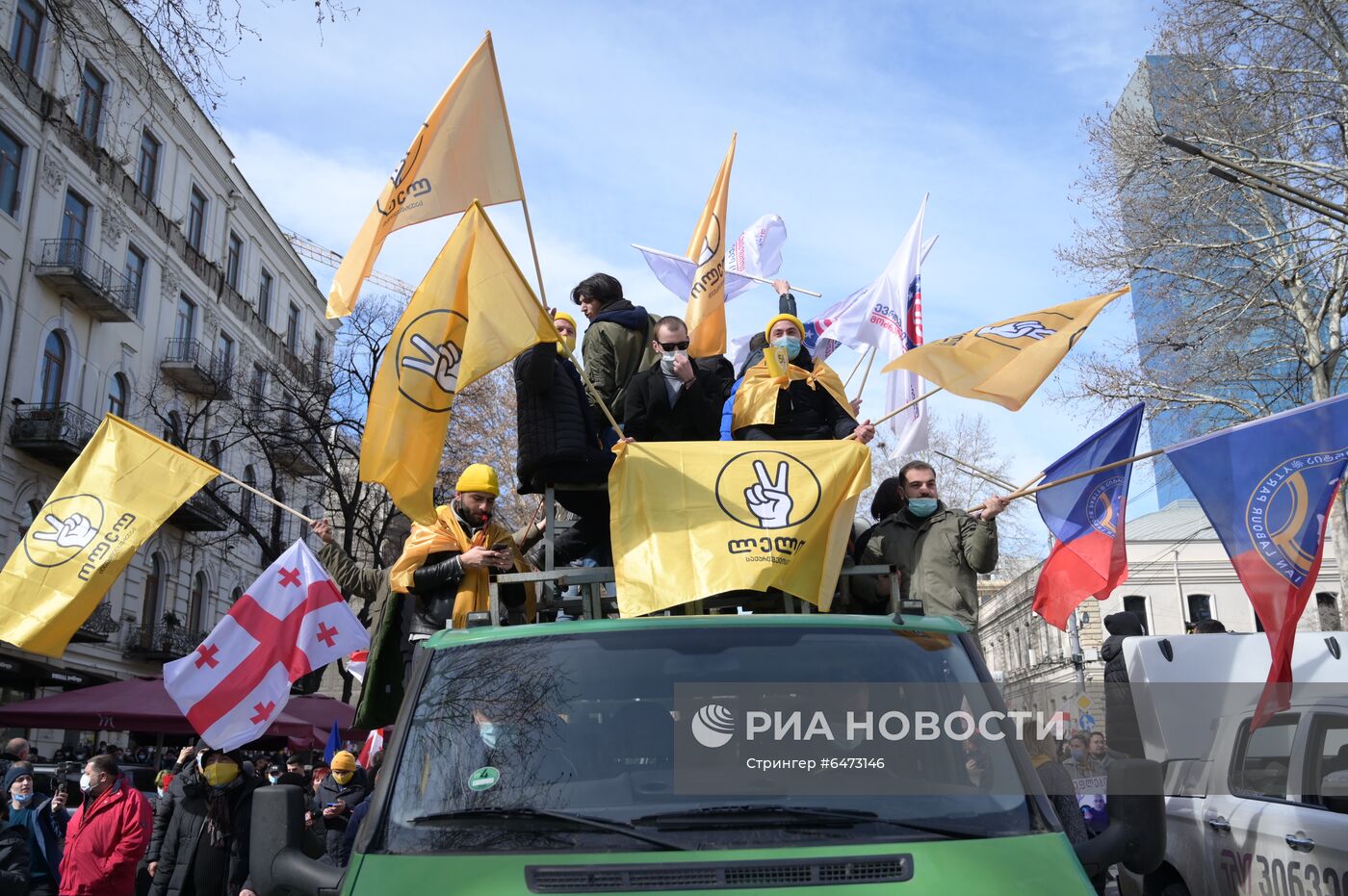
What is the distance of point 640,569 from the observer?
468 centimetres

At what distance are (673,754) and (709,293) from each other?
6213mm

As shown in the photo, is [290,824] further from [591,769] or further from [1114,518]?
[1114,518]

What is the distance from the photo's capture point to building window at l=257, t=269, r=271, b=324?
44.8m

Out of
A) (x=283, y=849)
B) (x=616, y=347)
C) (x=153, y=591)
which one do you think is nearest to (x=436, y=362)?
(x=616, y=347)

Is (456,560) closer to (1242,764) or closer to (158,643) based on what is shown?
(1242,764)

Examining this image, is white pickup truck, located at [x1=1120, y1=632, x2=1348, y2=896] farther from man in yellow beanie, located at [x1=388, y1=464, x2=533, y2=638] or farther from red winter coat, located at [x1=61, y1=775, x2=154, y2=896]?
red winter coat, located at [x1=61, y1=775, x2=154, y2=896]

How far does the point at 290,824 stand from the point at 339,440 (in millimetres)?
28308

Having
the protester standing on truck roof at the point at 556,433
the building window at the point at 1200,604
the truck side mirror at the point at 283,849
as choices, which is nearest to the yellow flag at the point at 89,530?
the protester standing on truck roof at the point at 556,433

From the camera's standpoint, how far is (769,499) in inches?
192

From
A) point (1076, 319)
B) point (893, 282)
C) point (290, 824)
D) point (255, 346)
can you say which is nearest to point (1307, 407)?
point (1076, 319)

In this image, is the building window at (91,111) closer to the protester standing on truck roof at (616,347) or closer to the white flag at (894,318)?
the white flag at (894,318)

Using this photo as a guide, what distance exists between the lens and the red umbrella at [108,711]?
17.6 m

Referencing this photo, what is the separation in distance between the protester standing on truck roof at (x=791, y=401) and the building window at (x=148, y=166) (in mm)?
32421

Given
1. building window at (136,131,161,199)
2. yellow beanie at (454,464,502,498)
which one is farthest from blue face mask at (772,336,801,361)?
building window at (136,131,161,199)
